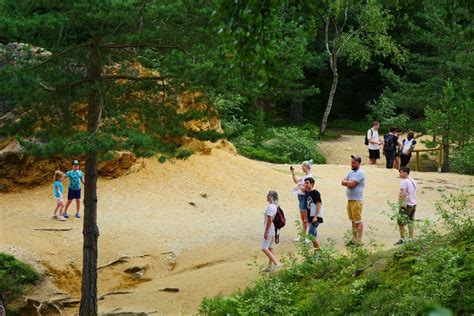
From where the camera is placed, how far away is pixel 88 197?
1273 centimetres

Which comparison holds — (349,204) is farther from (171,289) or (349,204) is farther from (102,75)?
(102,75)

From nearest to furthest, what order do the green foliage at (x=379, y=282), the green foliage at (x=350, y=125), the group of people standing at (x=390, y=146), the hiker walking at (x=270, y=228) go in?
the green foliage at (x=379, y=282), the hiker walking at (x=270, y=228), the group of people standing at (x=390, y=146), the green foliage at (x=350, y=125)

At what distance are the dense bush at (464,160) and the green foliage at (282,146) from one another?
561 centimetres

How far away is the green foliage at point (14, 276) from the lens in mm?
13505

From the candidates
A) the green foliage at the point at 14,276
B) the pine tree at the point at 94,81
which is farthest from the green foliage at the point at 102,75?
the green foliage at the point at 14,276

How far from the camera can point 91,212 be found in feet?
41.9

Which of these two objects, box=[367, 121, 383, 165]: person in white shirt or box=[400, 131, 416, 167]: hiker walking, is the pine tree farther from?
box=[367, 121, 383, 165]: person in white shirt

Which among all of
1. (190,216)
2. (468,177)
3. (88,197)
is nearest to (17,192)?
(190,216)

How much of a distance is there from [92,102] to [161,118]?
1.15 meters

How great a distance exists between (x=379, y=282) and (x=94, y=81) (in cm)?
556

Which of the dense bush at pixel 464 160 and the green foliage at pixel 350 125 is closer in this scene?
the dense bush at pixel 464 160

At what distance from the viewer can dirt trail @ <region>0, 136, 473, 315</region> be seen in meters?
13.9

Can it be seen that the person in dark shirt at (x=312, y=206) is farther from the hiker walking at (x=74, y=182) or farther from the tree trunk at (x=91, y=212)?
the hiker walking at (x=74, y=182)

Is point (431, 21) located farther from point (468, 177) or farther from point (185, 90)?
point (185, 90)
